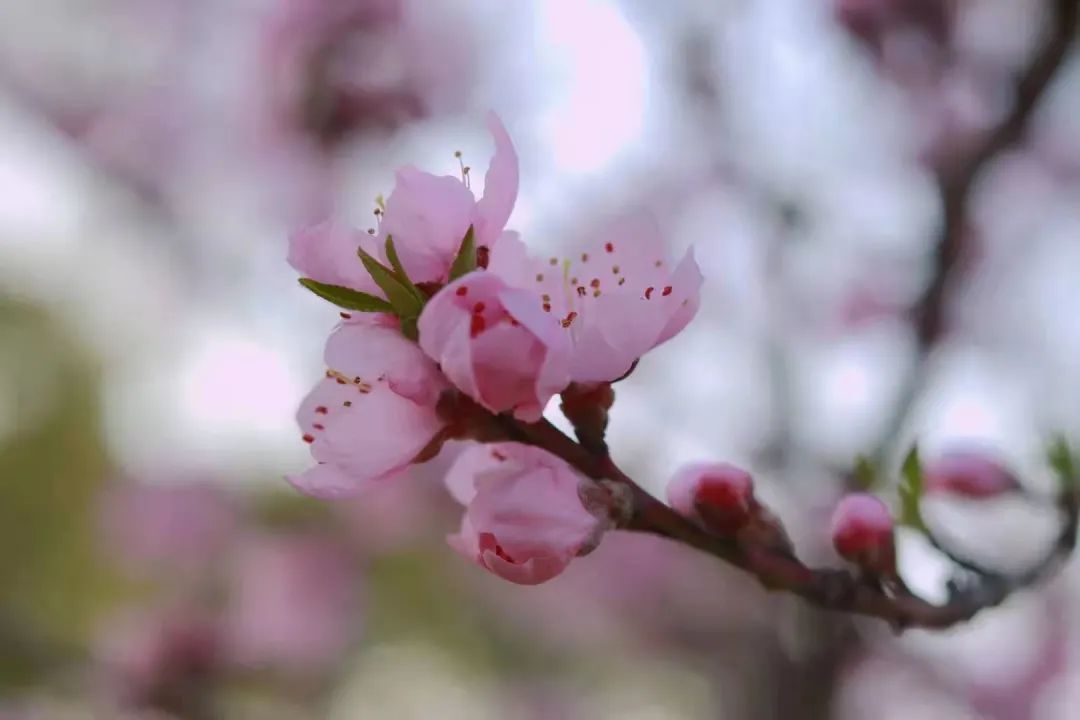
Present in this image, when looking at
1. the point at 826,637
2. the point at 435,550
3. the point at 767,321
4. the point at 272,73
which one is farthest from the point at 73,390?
the point at 826,637

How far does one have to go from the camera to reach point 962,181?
1.18 metres

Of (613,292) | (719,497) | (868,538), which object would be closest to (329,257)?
(613,292)

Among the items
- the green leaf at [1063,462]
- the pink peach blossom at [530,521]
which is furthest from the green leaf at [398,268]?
the green leaf at [1063,462]

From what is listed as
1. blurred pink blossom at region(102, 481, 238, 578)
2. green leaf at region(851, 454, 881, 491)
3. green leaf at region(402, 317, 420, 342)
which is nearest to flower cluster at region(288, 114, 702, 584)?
green leaf at region(402, 317, 420, 342)

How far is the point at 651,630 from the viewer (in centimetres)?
291

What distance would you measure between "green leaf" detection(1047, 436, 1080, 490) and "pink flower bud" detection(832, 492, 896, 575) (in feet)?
0.74

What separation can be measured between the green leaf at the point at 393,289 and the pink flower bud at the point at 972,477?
55 cm

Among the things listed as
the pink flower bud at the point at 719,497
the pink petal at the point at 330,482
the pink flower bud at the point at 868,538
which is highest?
the pink petal at the point at 330,482

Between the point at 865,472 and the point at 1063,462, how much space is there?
0.51 ft

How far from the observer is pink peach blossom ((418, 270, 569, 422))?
393 millimetres

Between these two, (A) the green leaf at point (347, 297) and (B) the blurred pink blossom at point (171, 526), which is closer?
(A) the green leaf at point (347, 297)

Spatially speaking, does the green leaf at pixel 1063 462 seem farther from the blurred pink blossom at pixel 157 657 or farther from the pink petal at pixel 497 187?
the blurred pink blossom at pixel 157 657

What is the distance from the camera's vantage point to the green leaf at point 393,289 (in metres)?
0.43

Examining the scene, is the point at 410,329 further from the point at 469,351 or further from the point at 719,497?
the point at 719,497
